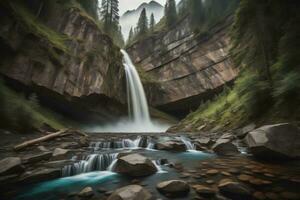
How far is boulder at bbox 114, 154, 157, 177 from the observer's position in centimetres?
548

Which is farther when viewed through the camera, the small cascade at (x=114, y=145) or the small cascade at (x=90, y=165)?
the small cascade at (x=114, y=145)

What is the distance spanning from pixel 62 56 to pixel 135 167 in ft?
67.8

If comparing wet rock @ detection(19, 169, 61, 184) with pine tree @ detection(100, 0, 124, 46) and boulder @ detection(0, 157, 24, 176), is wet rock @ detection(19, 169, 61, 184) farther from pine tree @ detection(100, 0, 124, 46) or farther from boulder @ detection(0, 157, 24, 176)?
pine tree @ detection(100, 0, 124, 46)

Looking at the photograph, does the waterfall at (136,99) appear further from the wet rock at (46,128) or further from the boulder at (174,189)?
the boulder at (174,189)

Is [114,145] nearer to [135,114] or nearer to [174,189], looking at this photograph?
[174,189]

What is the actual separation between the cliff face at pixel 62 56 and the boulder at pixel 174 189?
2026cm

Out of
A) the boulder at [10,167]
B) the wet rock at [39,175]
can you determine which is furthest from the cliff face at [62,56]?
the wet rock at [39,175]

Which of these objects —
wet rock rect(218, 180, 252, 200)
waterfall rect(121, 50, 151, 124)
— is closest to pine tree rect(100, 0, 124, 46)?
waterfall rect(121, 50, 151, 124)

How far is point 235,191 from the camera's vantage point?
403 cm

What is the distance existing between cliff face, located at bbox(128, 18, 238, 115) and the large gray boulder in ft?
89.3

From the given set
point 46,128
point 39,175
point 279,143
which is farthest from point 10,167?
point 46,128

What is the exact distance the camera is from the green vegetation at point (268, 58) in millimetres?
9031

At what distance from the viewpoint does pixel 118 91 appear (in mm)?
28609

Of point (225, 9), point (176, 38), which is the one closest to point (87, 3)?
point (176, 38)
